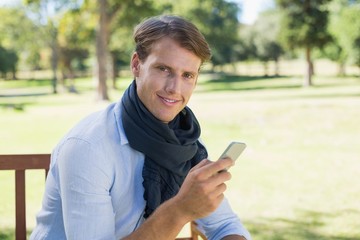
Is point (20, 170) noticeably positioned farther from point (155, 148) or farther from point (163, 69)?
point (163, 69)

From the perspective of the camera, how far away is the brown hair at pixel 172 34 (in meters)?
2.02

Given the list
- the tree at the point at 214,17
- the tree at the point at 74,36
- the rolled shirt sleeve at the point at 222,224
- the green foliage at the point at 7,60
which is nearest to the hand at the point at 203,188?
the rolled shirt sleeve at the point at 222,224

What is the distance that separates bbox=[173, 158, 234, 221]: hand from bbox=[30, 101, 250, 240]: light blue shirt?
0.36 meters

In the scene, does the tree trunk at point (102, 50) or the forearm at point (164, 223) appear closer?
the forearm at point (164, 223)

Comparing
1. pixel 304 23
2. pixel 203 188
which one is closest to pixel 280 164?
pixel 203 188

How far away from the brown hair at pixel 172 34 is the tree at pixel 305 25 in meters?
34.2

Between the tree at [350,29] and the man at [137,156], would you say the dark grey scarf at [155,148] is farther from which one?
the tree at [350,29]

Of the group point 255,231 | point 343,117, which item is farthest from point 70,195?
point 343,117

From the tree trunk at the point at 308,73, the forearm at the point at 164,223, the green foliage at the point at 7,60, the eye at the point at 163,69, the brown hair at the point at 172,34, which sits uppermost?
the brown hair at the point at 172,34

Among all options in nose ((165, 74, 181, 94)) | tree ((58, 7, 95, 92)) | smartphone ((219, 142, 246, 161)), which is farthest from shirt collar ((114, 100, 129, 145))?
tree ((58, 7, 95, 92))

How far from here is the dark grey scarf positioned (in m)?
2.07

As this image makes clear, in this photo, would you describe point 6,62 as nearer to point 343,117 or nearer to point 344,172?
point 343,117

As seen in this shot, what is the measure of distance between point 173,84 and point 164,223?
1.99ft

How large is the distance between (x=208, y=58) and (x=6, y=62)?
6191 centimetres
